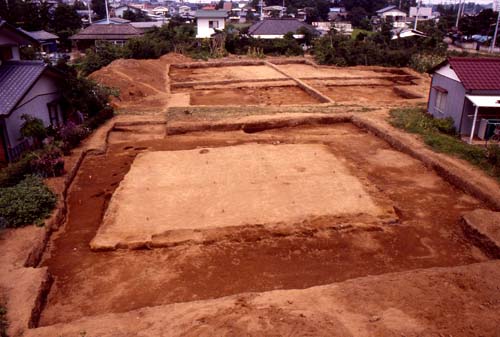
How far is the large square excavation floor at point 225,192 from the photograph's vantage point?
30.9ft

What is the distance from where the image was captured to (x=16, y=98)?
12359 millimetres

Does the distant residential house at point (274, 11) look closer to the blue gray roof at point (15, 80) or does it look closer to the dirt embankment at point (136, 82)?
the dirt embankment at point (136, 82)

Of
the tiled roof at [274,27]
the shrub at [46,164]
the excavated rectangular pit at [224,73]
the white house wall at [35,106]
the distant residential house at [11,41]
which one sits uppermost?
the distant residential house at [11,41]

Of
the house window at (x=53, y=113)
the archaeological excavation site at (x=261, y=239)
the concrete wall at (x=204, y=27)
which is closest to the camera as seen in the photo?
the archaeological excavation site at (x=261, y=239)

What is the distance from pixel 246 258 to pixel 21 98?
8.55 metres

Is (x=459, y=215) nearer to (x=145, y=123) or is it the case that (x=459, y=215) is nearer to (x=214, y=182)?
(x=214, y=182)

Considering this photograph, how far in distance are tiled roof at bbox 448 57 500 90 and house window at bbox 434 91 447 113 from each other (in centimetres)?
136

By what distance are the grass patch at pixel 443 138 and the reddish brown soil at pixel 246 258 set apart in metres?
1.94

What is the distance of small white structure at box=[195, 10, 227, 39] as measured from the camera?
53500 millimetres

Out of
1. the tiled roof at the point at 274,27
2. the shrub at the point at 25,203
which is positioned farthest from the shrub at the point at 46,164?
the tiled roof at the point at 274,27

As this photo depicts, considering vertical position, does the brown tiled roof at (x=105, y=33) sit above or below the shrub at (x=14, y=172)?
above

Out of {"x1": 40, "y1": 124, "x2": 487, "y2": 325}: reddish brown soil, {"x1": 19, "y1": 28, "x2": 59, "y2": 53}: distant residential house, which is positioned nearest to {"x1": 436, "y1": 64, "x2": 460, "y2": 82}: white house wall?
{"x1": 40, "y1": 124, "x2": 487, "y2": 325}: reddish brown soil

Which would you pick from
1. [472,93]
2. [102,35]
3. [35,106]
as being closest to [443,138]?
[472,93]

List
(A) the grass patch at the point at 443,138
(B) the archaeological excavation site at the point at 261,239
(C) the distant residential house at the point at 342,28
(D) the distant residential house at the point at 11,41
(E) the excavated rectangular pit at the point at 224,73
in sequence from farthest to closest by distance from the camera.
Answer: (C) the distant residential house at the point at 342,28 → (E) the excavated rectangular pit at the point at 224,73 → (D) the distant residential house at the point at 11,41 → (A) the grass patch at the point at 443,138 → (B) the archaeological excavation site at the point at 261,239
